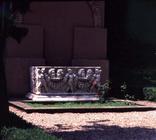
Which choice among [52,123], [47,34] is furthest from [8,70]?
[52,123]

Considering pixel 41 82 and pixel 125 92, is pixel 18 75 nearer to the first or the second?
pixel 41 82

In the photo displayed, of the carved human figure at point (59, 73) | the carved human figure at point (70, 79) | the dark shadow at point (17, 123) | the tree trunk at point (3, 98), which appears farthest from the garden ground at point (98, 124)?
the carved human figure at point (70, 79)

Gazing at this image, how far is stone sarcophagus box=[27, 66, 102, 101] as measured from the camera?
1452cm

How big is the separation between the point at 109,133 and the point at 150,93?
532 cm

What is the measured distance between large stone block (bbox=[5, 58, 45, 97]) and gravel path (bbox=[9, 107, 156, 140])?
6.09 ft

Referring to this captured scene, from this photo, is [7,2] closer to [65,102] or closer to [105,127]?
[105,127]

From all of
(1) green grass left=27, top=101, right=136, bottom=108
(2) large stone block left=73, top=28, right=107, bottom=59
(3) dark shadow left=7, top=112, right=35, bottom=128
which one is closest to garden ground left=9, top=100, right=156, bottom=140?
(1) green grass left=27, top=101, right=136, bottom=108

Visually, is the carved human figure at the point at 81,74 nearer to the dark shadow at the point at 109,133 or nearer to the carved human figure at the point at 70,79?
the carved human figure at the point at 70,79

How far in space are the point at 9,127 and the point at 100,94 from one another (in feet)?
20.8

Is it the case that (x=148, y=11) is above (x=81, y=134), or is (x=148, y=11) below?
above

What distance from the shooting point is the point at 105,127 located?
11.2m

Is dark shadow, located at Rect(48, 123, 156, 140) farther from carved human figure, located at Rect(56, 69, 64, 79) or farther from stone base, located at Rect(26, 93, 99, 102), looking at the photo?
carved human figure, located at Rect(56, 69, 64, 79)

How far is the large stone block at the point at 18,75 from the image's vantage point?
51.0 feet

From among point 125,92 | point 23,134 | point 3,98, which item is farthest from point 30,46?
point 23,134
